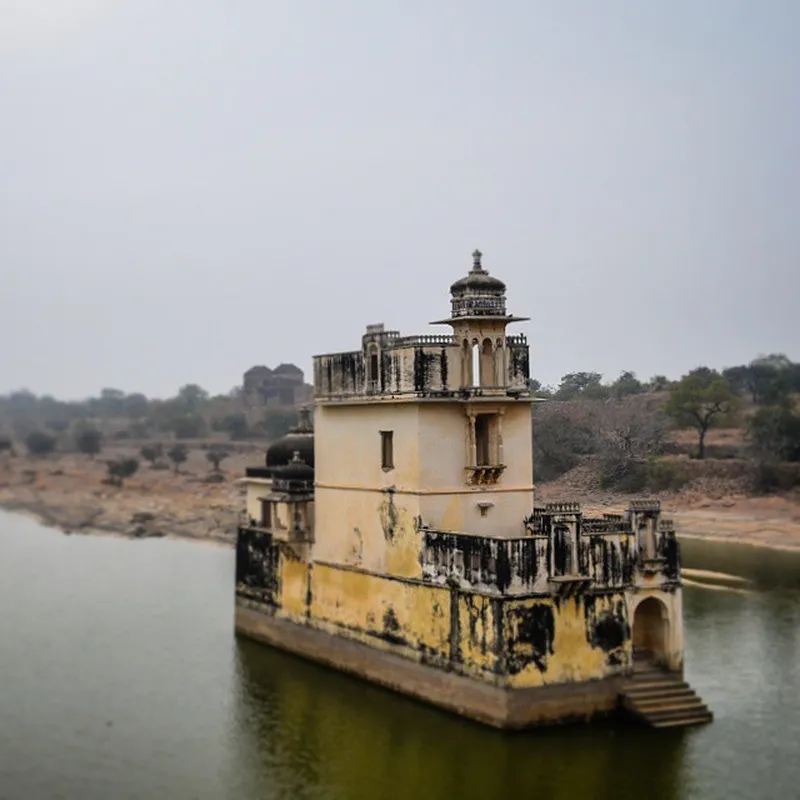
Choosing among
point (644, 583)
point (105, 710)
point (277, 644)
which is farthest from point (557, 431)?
point (105, 710)

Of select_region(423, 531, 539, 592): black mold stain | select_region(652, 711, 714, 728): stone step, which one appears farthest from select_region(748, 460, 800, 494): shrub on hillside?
select_region(423, 531, 539, 592): black mold stain

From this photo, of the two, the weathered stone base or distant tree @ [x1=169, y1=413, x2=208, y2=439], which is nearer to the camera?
the weathered stone base

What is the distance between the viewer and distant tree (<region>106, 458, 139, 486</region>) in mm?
43219

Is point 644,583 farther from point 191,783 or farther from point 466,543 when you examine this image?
point 191,783

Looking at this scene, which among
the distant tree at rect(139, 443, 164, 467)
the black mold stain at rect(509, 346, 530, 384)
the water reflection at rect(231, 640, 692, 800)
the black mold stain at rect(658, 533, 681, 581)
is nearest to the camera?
the water reflection at rect(231, 640, 692, 800)

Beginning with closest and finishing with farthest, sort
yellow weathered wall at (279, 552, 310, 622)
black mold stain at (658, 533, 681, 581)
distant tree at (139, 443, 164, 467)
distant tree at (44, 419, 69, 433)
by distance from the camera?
black mold stain at (658, 533, 681, 581) < yellow weathered wall at (279, 552, 310, 622) < distant tree at (44, 419, 69, 433) < distant tree at (139, 443, 164, 467)

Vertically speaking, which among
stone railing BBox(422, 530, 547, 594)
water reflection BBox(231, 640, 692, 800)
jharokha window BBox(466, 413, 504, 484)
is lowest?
water reflection BBox(231, 640, 692, 800)

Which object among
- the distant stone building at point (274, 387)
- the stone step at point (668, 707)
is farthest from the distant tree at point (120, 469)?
the stone step at point (668, 707)

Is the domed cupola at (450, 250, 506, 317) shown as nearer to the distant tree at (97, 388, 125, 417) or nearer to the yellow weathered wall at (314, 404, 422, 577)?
the yellow weathered wall at (314, 404, 422, 577)

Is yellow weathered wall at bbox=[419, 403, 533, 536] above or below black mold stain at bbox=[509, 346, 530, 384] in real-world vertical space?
below

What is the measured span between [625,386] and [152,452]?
3022 cm

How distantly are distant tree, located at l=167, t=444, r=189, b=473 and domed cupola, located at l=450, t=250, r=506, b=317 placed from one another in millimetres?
31673

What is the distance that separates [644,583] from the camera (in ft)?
56.5

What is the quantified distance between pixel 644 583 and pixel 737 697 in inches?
89.2
